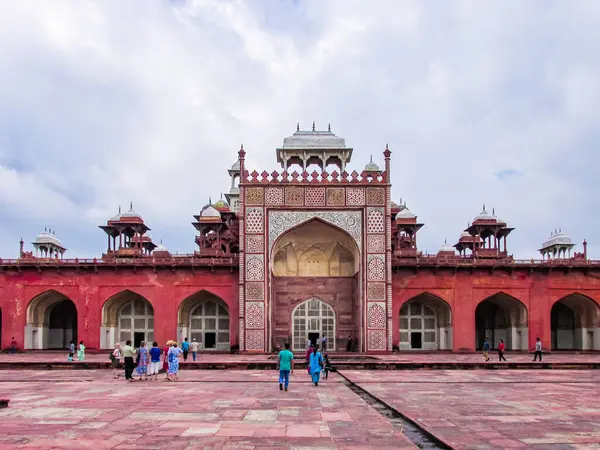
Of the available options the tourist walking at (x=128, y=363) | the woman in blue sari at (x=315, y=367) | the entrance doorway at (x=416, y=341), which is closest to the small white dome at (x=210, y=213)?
the entrance doorway at (x=416, y=341)

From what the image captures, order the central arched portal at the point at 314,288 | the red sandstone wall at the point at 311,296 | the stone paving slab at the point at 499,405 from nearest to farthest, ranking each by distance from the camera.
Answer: the stone paving slab at the point at 499,405, the central arched portal at the point at 314,288, the red sandstone wall at the point at 311,296

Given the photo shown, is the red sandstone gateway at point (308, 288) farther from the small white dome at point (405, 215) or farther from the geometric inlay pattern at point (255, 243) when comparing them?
the small white dome at point (405, 215)

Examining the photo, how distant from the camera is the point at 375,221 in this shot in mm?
23953

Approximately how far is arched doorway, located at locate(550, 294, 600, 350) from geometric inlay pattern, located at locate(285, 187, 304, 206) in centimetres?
1096

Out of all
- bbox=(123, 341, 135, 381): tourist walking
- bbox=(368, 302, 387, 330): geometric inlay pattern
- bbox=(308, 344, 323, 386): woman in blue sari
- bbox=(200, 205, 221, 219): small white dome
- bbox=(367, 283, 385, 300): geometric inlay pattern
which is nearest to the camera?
bbox=(308, 344, 323, 386): woman in blue sari

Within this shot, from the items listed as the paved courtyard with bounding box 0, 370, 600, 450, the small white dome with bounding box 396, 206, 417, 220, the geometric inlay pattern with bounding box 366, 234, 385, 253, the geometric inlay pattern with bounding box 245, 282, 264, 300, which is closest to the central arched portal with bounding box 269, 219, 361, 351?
the geometric inlay pattern with bounding box 366, 234, 385, 253

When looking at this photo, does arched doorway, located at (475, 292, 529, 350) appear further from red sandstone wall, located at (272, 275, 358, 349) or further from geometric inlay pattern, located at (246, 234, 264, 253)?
geometric inlay pattern, located at (246, 234, 264, 253)

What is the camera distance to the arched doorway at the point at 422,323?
2631cm

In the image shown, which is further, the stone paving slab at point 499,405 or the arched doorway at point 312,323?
→ the arched doorway at point 312,323

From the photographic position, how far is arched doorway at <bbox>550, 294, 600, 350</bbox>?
2578 centimetres

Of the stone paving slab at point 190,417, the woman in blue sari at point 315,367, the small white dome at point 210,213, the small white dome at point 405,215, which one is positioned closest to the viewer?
the stone paving slab at point 190,417

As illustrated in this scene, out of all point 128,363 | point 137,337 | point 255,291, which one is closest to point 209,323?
point 137,337

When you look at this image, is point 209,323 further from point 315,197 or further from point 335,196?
point 335,196

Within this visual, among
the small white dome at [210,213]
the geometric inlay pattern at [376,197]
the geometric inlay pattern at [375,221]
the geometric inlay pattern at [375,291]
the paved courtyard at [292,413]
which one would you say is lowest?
the paved courtyard at [292,413]
